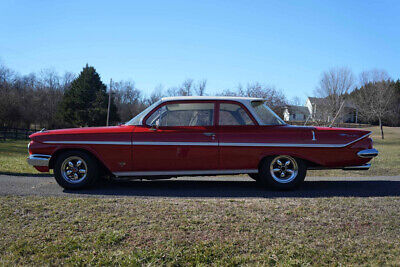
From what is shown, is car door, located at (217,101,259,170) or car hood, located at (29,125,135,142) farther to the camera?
car hood, located at (29,125,135,142)

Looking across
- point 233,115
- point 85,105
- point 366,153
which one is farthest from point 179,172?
point 85,105

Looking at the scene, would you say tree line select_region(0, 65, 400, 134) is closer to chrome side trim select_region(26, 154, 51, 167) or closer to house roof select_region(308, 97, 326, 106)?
house roof select_region(308, 97, 326, 106)

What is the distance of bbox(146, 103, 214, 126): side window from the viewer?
19.4 feet

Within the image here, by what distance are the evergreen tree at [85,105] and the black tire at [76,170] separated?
170ft

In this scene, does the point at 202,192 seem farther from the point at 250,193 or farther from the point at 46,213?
the point at 46,213

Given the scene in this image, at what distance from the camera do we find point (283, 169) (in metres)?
5.80

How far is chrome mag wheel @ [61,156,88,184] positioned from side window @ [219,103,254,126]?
2.74 m

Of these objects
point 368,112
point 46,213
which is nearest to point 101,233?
point 46,213

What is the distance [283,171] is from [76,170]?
3.90m

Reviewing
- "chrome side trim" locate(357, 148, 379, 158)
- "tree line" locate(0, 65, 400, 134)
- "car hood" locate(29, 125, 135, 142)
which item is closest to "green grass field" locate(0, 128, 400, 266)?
"chrome side trim" locate(357, 148, 379, 158)

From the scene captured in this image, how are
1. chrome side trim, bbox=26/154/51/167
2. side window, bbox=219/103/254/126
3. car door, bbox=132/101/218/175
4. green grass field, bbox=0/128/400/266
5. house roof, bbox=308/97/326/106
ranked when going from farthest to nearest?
house roof, bbox=308/97/326/106 → side window, bbox=219/103/254/126 → chrome side trim, bbox=26/154/51/167 → car door, bbox=132/101/218/175 → green grass field, bbox=0/128/400/266

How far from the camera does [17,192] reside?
5.34 meters

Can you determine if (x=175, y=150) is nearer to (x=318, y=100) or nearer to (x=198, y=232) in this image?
(x=198, y=232)

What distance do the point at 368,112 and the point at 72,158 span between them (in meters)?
52.7
